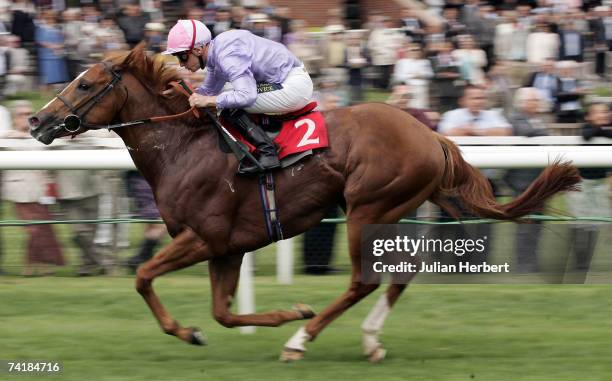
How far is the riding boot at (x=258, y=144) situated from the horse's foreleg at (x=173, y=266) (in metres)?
0.49

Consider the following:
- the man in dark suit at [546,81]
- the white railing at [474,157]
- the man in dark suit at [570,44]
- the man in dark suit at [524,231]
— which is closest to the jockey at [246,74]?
the white railing at [474,157]

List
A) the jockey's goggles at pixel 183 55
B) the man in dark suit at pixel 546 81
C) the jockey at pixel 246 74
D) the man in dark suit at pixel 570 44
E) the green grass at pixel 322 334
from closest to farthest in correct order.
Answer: the green grass at pixel 322 334, the jockey at pixel 246 74, the jockey's goggles at pixel 183 55, the man in dark suit at pixel 546 81, the man in dark suit at pixel 570 44

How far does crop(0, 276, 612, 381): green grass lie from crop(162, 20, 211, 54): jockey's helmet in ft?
5.64

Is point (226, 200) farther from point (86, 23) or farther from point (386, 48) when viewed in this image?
point (86, 23)

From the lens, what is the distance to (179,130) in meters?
6.12

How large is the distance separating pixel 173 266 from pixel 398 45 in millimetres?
7516

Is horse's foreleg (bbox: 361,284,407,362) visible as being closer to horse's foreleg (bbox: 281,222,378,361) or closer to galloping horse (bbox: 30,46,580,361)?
galloping horse (bbox: 30,46,580,361)

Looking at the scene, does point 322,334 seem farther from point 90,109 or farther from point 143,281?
point 90,109

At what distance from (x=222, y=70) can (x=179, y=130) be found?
0.52 meters

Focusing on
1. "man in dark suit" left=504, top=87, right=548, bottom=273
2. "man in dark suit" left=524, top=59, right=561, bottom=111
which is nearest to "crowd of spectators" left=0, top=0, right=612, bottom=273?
"man in dark suit" left=524, top=59, right=561, bottom=111

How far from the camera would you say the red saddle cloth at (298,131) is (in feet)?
19.4

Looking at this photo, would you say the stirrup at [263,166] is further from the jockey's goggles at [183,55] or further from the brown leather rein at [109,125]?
the jockey's goggles at [183,55]

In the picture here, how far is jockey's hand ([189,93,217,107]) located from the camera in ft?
19.3

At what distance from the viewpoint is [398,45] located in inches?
505
